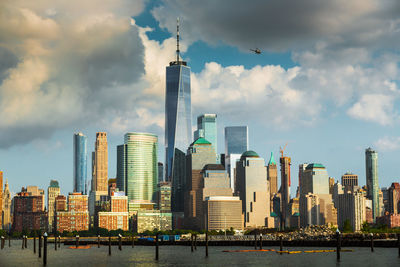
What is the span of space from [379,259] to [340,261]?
13216 mm

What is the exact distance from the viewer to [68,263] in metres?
162

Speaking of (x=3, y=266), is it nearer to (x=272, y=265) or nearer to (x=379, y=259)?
(x=272, y=265)

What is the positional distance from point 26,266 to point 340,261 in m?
75.5

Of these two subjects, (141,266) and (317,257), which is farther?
(317,257)

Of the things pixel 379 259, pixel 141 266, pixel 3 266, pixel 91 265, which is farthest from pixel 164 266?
pixel 379 259

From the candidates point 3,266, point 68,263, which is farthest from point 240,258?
point 3,266

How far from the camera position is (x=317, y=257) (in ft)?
558

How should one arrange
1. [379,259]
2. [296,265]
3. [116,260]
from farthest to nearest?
1. [116,260]
2. [379,259]
3. [296,265]

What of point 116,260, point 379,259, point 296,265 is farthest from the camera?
point 116,260

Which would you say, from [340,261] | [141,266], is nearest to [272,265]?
[340,261]

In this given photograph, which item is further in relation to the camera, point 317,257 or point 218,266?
point 317,257

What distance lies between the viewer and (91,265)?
154625 mm

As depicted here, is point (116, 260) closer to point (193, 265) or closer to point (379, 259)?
point (193, 265)

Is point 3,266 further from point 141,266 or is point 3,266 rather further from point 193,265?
point 193,265
